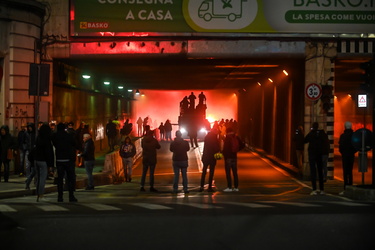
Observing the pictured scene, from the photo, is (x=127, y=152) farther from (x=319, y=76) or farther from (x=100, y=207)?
(x=100, y=207)

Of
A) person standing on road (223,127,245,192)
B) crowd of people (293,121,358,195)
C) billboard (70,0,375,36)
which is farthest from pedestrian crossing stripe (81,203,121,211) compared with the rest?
billboard (70,0,375,36)

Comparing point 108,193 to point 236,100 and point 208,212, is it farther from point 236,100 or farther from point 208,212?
point 236,100

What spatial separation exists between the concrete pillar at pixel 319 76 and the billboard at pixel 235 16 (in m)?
0.79

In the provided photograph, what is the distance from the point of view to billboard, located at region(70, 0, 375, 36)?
67.3 feet

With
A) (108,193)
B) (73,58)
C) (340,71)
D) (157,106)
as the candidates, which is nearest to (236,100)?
(157,106)

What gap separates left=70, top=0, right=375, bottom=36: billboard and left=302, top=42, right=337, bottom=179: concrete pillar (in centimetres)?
79

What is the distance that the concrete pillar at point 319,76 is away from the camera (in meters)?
21.2

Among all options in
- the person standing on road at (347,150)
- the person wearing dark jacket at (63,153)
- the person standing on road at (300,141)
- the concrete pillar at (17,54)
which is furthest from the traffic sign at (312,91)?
the person wearing dark jacket at (63,153)

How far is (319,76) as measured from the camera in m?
21.3

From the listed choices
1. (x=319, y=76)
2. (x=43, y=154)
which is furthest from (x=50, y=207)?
(x=319, y=76)

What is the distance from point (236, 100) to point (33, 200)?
45.2 metres

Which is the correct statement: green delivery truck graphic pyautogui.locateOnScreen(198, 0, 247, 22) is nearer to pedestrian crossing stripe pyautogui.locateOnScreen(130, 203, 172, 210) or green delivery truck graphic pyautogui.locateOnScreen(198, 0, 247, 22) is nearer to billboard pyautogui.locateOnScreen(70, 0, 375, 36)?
billboard pyautogui.locateOnScreen(70, 0, 375, 36)

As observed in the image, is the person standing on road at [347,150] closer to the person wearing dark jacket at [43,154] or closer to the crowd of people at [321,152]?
the crowd of people at [321,152]

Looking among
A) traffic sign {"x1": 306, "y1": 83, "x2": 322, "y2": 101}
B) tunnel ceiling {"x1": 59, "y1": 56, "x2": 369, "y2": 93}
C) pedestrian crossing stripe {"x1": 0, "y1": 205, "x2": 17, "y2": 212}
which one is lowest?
pedestrian crossing stripe {"x1": 0, "y1": 205, "x2": 17, "y2": 212}
